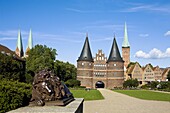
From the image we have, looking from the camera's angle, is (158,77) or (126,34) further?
(126,34)

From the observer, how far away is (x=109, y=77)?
9512 centimetres

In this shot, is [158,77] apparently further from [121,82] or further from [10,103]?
[10,103]

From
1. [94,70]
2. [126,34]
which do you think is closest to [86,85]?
[94,70]

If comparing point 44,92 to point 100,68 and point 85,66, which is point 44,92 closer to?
point 85,66

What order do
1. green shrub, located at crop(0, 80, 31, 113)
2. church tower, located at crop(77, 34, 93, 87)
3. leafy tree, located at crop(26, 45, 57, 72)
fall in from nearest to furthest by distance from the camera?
green shrub, located at crop(0, 80, 31, 113) < leafy tree, located at crop(26, 45, 57, 72) < church tower, located at crop(77, 34, 93, 87)

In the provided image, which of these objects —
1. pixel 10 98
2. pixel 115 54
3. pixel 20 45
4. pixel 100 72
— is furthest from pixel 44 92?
pixel 20 45

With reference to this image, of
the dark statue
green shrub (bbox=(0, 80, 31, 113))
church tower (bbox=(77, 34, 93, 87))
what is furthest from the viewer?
church tower (bbox=(77, 34, 93, 87))

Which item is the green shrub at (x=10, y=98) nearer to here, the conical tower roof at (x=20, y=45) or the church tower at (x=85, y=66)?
the church tower at (x=85, y=66)

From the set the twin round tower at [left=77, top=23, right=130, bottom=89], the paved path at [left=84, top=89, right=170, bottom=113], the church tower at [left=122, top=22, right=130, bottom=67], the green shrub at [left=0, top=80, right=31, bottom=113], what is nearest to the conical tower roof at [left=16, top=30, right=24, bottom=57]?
the twin round tower at [left=77, top=23, right=130, bottom=89]

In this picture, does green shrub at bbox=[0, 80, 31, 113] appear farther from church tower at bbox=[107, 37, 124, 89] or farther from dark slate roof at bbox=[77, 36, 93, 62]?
church tower at bbox=[107, 37, 124, 89]

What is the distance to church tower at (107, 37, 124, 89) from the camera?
93062 millimetres

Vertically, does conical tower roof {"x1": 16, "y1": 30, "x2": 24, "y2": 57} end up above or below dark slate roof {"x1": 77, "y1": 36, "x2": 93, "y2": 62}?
above

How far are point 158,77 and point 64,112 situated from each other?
107462 mm

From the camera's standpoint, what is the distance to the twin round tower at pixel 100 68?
302ft
